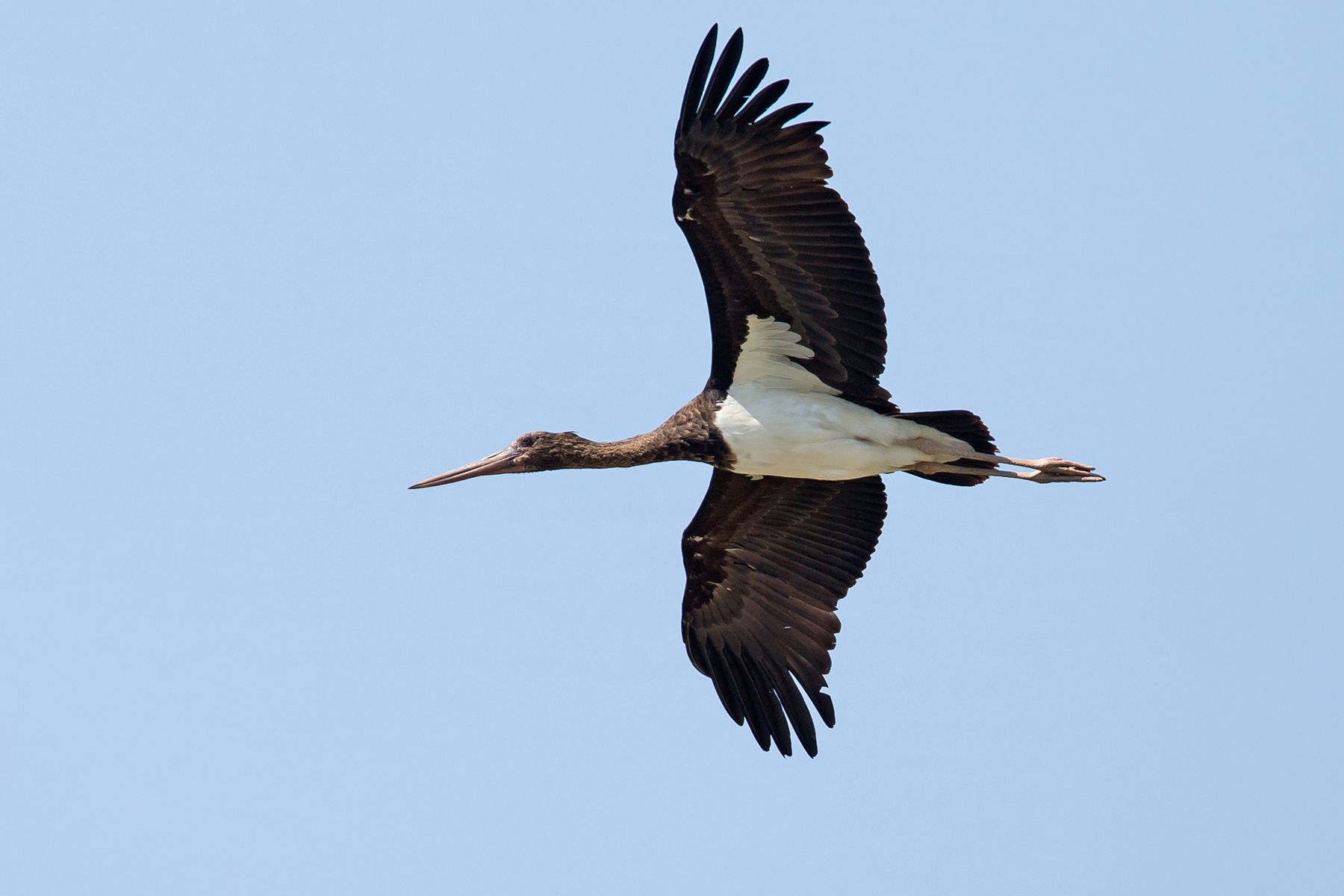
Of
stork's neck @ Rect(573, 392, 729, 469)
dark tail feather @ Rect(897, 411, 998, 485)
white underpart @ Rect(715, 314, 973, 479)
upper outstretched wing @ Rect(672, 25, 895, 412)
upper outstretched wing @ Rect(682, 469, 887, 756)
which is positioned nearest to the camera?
upper outstretched wing @ Rect(672, 25, 895, 412)

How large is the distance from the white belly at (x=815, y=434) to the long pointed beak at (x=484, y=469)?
1.87 metres

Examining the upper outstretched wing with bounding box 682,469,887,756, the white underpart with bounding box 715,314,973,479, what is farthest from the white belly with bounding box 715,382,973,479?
the upper outstretched wing with bounding box 682,469,887,756

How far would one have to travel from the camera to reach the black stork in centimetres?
1152

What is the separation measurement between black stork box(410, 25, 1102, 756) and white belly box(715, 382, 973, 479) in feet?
0.04

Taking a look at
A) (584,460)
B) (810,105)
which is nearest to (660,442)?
(584,460)

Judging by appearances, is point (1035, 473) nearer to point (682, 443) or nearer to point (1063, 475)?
point (1063, 475)

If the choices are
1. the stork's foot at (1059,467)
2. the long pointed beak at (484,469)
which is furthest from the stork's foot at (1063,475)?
the long pointed beak at (484,469)

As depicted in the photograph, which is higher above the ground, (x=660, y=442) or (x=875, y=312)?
(x=875, y=312)

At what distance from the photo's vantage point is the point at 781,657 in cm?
1321

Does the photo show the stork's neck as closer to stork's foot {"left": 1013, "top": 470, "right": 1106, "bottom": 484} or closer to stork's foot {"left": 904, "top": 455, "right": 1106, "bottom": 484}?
stork's foot {"left": 904, "top": 455, "right": 1106, "bottom": 484}

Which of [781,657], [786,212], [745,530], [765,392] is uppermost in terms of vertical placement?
[786,212]

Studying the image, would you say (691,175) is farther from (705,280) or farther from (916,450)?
(916,450)

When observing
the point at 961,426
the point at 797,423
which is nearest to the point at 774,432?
the point at 797,423

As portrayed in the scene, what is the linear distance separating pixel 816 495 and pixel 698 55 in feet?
11.9
